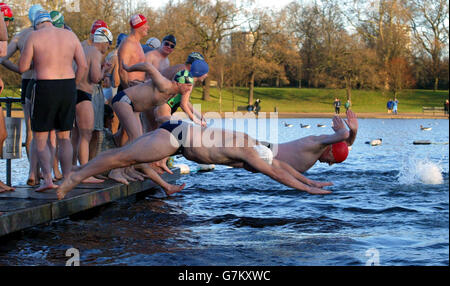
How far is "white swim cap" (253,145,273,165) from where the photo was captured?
253 inches

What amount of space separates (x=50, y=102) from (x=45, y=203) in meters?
1.26

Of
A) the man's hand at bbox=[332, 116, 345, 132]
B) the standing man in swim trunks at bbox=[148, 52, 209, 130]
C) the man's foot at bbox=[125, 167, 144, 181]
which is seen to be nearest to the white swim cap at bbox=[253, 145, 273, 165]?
the man's hand at bbox=[332, 116, 345, 132]

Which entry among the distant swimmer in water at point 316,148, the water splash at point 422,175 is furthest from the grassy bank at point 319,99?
the distant swimmer in water at point 316,148

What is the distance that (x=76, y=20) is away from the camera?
140 feet

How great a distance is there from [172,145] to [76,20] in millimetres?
38871

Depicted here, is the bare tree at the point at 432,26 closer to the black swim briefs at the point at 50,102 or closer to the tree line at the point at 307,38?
the tree line at the point at 307,38

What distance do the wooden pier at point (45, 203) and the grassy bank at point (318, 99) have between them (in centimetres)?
4908

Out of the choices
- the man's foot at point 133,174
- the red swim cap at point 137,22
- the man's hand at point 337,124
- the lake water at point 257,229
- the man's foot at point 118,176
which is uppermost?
the red swim cap at point 137,22

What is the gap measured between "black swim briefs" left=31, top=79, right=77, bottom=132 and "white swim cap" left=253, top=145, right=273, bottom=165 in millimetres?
2524

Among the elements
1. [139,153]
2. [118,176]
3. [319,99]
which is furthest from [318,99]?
[139,153]

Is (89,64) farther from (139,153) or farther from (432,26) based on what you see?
(432,26)

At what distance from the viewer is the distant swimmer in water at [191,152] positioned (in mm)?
6223

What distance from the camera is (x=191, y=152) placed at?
21.1 ft
